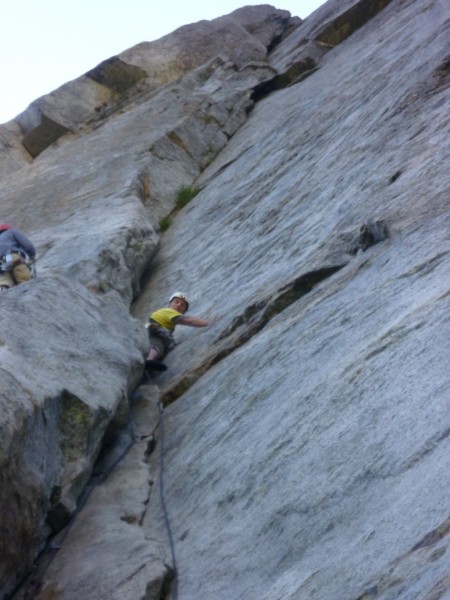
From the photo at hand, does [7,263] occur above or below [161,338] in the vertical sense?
above

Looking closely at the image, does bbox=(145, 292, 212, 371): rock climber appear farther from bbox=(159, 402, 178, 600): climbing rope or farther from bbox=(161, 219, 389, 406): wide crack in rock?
→ bbox=(159, 402, 178, 600): climbing rope

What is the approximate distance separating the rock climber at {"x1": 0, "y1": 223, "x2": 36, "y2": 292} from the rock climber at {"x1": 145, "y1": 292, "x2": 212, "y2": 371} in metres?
1.72

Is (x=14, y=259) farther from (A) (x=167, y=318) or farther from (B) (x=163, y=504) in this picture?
(B) (x=163, y=504)

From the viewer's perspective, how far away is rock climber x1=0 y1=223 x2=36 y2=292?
36.9 feet

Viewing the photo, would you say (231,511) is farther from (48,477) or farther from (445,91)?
(445,91)

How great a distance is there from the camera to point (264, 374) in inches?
289

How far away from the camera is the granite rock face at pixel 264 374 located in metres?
4.97

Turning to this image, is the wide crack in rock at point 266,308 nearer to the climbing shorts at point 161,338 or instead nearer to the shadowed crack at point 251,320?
the shadowed crack at point 251,320

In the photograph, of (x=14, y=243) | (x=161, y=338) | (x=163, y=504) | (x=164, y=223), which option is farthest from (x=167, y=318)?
(x=164, y=223)

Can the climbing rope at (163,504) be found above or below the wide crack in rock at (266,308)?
below

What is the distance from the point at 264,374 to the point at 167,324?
3.20 metres

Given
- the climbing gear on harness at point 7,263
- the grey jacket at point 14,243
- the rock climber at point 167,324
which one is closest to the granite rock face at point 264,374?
the rock climber at point 167,324

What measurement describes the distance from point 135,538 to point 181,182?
10765 mm

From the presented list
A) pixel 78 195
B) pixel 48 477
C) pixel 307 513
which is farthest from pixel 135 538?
pixel 78 195
